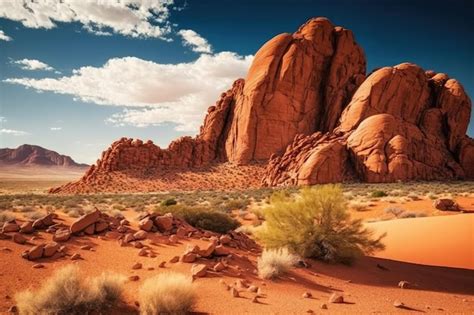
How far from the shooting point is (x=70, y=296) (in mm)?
4992

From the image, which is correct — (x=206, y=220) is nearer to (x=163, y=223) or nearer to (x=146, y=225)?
(x=163, y=223)

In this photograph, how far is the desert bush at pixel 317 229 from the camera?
30.0ft

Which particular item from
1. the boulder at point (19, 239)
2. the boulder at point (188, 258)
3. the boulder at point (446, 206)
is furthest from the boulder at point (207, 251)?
the boulder at point (446, 206)

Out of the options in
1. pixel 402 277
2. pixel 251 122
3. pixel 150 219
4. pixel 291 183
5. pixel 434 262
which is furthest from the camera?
pixel 251 122

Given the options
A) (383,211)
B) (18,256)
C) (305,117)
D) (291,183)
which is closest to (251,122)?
(305,117)

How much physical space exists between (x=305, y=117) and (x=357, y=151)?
15322 millimetres

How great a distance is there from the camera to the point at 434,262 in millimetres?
10914

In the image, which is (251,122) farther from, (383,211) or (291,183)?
(383,211)

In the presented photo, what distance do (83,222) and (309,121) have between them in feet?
169

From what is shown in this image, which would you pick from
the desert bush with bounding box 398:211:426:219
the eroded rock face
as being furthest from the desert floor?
the eroded rock face

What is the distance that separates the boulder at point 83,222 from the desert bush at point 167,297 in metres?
4.41

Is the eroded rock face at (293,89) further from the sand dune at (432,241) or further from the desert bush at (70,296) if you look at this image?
the desert bush at (70,296)

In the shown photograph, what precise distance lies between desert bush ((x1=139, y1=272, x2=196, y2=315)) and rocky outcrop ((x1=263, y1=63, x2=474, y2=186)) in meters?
35.5

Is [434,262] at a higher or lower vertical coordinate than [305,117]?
lower
